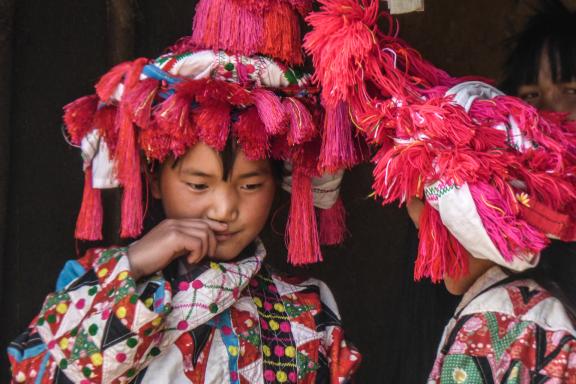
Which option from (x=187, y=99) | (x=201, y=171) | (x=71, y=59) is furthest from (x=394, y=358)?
(x=71, y=59)

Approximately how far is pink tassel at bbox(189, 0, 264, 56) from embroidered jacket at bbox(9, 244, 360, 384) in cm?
41

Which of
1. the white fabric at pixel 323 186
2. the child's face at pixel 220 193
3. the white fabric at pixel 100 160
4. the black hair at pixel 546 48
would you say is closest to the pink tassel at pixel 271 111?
the child's face at pixel 220 193

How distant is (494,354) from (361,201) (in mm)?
965

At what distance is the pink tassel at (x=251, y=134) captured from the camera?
1.38 metres

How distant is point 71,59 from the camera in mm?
1700

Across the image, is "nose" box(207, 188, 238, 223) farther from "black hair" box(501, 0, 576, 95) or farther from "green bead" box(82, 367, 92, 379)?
"black hair" box(501, 0, 576, 95)

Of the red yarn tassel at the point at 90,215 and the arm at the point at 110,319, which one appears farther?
the red yarn tassel at the point at 90,215

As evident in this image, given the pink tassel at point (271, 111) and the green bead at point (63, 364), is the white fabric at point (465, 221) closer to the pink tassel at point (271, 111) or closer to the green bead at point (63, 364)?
the pink tassel at point (271, 111)

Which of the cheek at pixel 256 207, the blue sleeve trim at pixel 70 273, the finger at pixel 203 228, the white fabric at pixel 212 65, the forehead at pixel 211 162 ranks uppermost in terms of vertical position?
the white fabric at pixel 212 65

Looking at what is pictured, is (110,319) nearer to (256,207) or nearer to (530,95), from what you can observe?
(256,207)

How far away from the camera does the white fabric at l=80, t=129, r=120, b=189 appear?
147 cm

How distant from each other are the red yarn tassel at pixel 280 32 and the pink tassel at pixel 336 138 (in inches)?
6.2

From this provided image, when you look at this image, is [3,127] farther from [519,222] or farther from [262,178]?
[519,222]

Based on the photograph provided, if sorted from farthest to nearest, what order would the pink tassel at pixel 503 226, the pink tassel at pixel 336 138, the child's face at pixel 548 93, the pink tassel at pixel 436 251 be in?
the child's face at pixel 548 93 → the pink tassel at pixel 336 138 → the pink tassel at pixel 436 251 → the pink tassel at pixel 503 226
